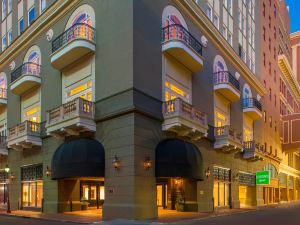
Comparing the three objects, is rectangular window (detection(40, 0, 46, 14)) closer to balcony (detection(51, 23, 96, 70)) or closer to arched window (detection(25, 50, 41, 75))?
arched window (detection(25, 50, 41, 75))

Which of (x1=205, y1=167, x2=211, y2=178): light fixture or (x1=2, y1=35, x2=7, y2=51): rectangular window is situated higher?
(x1=2, y1=35, x2=7, y2=51): rectangular window

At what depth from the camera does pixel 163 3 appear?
2731cm

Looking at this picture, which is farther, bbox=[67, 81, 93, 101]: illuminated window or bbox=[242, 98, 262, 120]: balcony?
bbox=[242, 98, 262, 120]: balcony

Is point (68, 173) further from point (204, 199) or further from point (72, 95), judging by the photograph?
point (204, 199)

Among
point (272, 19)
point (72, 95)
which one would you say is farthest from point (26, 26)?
point (272, 19)

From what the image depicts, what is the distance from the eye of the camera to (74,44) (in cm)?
2566

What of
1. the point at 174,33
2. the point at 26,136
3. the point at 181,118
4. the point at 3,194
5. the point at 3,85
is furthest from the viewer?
the point at 3,85

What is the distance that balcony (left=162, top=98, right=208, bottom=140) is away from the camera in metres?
25.2

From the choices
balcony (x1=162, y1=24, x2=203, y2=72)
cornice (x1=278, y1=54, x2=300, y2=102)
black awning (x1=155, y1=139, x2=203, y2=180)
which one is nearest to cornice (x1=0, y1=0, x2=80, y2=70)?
balcony (x1=162, y1=24, x2=203, y2=72)

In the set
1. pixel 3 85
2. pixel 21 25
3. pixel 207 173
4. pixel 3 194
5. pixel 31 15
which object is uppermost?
pixel 31 15

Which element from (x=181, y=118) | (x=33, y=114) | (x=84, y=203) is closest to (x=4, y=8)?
(x=33, y=114)

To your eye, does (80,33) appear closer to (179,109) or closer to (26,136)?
(179,109)

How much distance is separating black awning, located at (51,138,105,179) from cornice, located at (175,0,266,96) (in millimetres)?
12804

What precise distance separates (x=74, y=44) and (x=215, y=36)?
14.8 m
